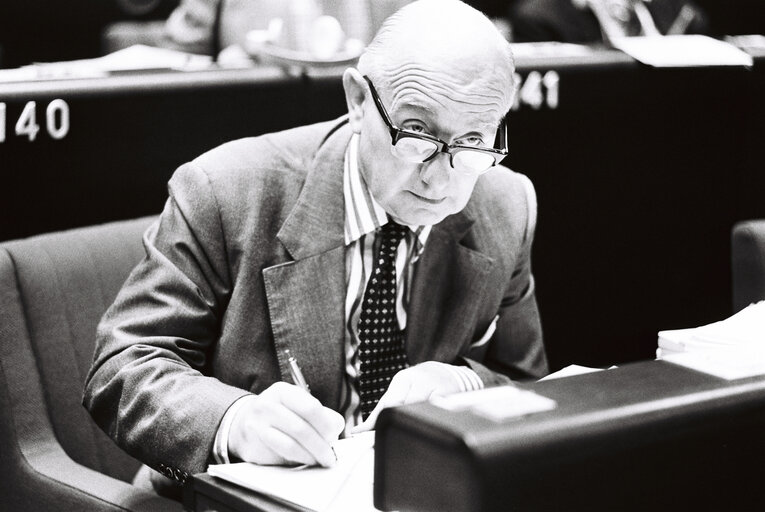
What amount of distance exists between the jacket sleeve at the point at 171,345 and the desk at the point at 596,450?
1.88ft

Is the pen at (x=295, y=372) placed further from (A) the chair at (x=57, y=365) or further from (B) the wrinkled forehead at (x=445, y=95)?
(B) the wrinkled forehead at (x=445, y=95)

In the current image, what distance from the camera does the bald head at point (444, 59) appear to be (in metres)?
1.46

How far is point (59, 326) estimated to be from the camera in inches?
70.8

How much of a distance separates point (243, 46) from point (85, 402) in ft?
4.84

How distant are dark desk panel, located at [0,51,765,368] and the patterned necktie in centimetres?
73

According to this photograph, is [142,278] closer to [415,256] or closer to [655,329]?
[415,256]

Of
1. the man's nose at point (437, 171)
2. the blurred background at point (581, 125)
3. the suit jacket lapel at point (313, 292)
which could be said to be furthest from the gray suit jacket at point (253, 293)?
the blurred background at point (581, 125)

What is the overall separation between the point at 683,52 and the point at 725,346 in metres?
1.86

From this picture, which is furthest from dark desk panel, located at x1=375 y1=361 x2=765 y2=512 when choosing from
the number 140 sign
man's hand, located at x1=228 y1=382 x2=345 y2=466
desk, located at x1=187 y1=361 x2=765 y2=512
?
the number 140 sign

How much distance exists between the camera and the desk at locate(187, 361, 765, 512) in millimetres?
816

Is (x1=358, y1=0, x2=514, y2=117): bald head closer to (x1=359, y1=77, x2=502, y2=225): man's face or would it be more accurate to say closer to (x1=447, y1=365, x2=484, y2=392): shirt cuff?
(x1=359, y1=77, x2=502, y2=225): man's face

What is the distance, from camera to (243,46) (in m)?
2.84

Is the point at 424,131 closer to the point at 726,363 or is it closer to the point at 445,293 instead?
the point at 445,293

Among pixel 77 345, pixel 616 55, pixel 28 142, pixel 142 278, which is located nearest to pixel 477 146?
pixel 142 278
